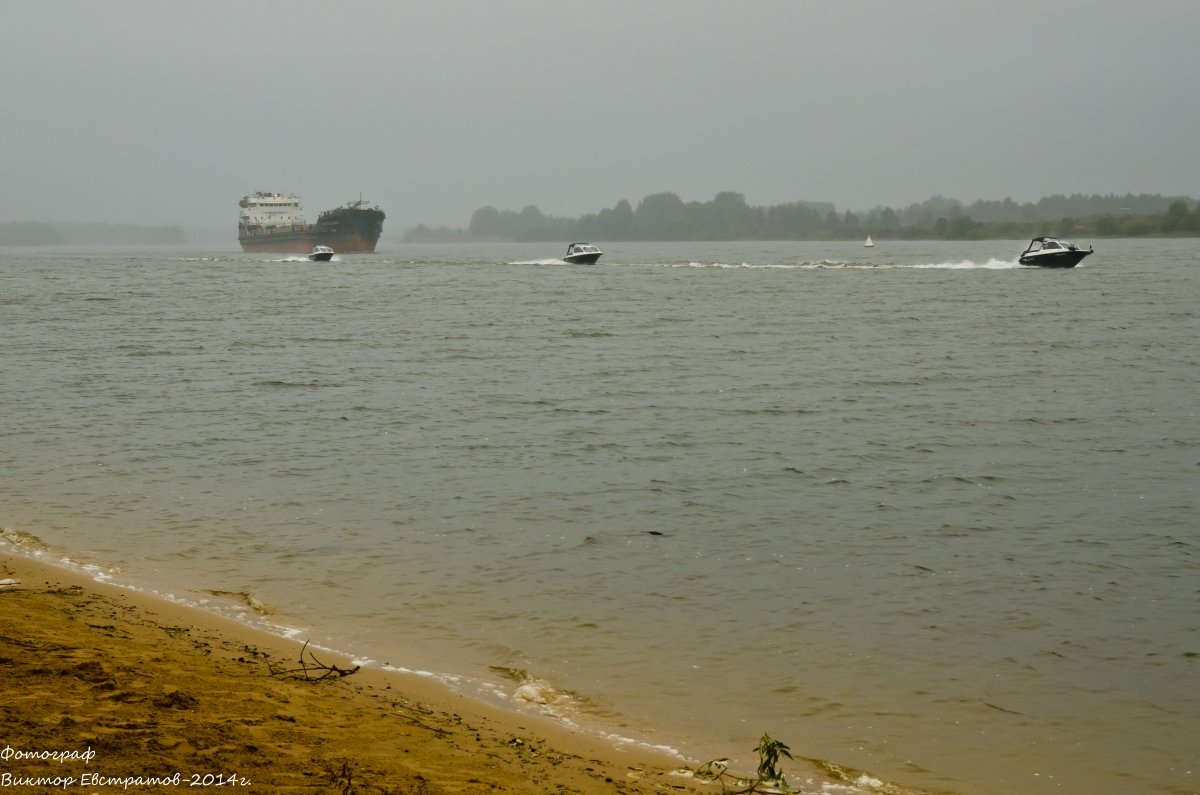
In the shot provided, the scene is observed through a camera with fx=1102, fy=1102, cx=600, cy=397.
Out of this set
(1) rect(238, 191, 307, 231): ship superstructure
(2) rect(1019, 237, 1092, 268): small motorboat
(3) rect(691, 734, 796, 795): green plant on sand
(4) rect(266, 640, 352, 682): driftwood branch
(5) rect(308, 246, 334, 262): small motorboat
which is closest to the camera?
(3) rect(691, 734, 796, 795): green plant on sand

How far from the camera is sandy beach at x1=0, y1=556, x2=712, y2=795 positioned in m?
5.22

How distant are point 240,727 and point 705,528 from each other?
26.2ft

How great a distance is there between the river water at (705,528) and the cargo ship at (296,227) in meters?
105

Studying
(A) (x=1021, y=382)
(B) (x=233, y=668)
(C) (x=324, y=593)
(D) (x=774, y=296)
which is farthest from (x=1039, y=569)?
(D) (x=774, y=296)

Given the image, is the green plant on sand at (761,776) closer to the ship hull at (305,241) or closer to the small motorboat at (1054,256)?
the small motorboat at (1054,256)

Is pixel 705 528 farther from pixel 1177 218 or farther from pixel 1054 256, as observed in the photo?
pixel 1177 218

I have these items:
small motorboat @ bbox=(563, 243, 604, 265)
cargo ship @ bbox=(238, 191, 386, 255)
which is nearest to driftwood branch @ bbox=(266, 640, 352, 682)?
small motorboat @ bbox=(563, 243, 604, 265)

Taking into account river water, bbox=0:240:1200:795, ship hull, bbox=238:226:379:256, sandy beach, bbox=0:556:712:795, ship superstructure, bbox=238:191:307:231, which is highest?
ship superstructure, bbox=238:191:307:231

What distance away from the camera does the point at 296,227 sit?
140375mm

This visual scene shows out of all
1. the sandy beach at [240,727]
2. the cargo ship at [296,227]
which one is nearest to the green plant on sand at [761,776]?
the sandy beach at [240,727]

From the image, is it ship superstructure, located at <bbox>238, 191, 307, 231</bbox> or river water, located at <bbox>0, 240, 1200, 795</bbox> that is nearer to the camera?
river water, located at <bbox>0, 240, 1200, 795</bbox>

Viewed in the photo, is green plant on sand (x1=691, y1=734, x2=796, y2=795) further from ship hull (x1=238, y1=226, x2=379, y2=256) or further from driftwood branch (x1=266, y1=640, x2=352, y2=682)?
ship hull (x1=238, y1=226, x2=379, y2=256)

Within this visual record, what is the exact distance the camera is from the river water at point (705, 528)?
8.15 m

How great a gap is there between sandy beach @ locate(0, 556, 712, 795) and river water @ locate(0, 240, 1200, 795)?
838mm
